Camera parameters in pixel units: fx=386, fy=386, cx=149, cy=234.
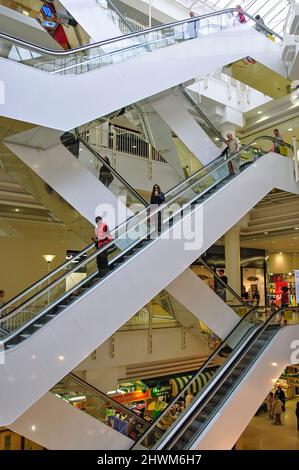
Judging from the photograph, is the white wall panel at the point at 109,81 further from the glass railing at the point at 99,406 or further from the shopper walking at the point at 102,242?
the glass railing at the point at 99,406

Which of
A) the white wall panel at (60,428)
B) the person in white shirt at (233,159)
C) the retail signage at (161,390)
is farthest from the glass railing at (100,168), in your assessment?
the retail signage at (161,390)

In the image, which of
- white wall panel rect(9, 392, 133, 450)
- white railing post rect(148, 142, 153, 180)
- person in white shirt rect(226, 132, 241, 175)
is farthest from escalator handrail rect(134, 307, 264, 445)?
white railing post rect(148, 142, 153, 180)

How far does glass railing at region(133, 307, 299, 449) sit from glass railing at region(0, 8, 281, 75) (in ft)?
20.3

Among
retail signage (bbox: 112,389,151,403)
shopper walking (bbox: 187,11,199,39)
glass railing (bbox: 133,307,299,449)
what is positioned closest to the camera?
glass railing (bbox: 133,307,299,449)

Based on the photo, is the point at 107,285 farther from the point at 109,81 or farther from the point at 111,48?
the point at 111,48

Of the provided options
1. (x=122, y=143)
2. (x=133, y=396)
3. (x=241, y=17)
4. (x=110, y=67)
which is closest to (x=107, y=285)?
(x=110, y=67)

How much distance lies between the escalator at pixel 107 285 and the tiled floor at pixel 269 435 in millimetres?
8853

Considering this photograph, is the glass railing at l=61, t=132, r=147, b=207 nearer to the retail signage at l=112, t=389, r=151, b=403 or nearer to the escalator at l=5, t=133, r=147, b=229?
the escalator at l=5, t=133, r=147, b=229

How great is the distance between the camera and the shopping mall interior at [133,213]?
5.69 metres

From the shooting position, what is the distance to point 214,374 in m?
7.70

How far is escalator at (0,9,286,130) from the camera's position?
18.5 feet

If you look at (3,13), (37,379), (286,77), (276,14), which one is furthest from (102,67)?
(276,14)

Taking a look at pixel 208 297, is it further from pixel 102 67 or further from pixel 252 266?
pixel 252 266

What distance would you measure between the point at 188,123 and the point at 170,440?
21.9 ft
